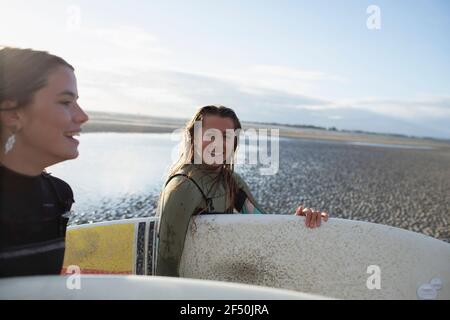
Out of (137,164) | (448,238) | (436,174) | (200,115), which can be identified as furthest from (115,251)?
(436,174)

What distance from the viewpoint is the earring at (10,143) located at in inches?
62.2

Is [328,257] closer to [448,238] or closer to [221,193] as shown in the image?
[221,193]

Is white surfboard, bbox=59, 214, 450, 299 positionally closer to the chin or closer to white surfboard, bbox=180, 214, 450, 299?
white surfboard, bbox=180, 214, 450, 299

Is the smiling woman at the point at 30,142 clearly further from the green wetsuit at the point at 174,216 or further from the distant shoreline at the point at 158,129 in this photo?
the distant shoreline at the point at 158,129

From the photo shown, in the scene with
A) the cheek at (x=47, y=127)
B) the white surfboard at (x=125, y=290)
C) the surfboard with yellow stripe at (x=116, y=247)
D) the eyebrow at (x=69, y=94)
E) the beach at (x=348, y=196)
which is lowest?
the beach at (x=348, y=196)

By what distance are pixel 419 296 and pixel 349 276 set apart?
1.68ft

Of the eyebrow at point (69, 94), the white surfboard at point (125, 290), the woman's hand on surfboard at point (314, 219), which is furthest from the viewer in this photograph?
the woman's hand on surfboard at point (314, 219)

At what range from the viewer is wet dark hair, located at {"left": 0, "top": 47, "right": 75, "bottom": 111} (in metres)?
1.55

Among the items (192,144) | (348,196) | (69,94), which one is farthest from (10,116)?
(348,196)

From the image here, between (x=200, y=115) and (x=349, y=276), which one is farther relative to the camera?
(x=349, y=276)

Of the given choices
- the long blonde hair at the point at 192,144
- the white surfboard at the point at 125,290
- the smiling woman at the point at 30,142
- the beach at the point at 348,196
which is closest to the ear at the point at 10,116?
the smiling woman at the point at 30,142

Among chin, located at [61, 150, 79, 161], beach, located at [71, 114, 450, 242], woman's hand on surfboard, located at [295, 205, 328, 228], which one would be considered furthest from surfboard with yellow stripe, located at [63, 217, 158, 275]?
beach, located at [71, 114, 450, 242]

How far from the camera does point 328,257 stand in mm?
3287

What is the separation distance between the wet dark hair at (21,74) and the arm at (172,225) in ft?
4.23
